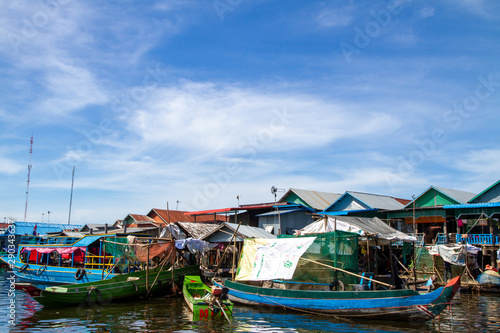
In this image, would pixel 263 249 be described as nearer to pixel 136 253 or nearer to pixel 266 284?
pixel 266 284

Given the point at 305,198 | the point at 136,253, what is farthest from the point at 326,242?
the point at 305,198

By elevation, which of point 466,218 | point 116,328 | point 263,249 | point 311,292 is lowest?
point 116,328

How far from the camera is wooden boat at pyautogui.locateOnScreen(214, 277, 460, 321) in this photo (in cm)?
1369

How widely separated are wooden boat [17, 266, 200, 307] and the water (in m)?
0.43

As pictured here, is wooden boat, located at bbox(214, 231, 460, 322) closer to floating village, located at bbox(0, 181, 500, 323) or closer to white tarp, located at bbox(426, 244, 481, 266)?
floating village, located at bbox(0, 181, 500, 323)

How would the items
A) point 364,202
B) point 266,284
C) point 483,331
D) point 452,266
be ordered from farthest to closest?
point 364,202 → point 452,266 → point 266,284 → point 483,331

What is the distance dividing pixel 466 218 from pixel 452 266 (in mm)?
7032

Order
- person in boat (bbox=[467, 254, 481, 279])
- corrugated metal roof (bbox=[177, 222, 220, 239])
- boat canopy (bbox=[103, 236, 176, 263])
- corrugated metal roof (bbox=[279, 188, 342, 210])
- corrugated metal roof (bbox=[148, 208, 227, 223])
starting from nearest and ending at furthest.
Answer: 1. boat canopy (bbox=[103, 236, 176, 263])
2. person in boat (bbox=[467, 254, 481, 279])
3. corrugated metal roof (bbox=[177, 222, 220, 239])
4. corrugated metal roof (bbox=[279, 188, 342, 210])
5. corrugated metal roof (bbox=[148, 208, 227, 223])

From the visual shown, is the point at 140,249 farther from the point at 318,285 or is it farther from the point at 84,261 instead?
the point at 318,285

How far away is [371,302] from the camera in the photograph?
46.9 ft

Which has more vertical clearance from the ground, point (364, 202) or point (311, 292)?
point (364, 202)

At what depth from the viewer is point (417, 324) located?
14.1 meters

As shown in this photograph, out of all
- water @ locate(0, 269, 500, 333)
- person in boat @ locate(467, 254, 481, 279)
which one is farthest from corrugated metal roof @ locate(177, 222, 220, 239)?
person in boat @ locate(467, 254, 481, 279)

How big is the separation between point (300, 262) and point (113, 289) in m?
9.19
